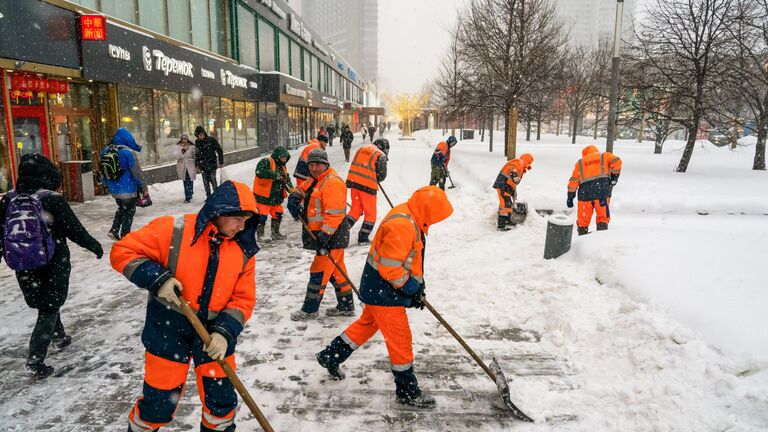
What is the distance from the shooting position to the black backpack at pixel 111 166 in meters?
7.21

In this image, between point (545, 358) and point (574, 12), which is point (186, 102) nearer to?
point (545, 358)

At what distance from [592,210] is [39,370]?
7.69 meters

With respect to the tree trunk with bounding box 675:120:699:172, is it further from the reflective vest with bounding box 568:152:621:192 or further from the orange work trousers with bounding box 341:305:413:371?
the orange work trousers with bounding box 341:305:413:371

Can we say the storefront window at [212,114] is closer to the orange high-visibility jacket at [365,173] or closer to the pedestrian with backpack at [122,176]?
the pedestrian with backpack at [122,176]

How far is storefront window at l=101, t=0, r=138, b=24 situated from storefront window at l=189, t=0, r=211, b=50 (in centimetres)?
387

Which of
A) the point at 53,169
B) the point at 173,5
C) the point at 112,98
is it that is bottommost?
the point at 53,169

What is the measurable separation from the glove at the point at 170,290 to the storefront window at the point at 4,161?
9889mm

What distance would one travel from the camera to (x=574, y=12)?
7382 inches

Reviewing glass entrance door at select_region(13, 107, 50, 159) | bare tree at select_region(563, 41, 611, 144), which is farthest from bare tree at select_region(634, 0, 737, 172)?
glass entrance door at select_region(13, 107, 50, 159)

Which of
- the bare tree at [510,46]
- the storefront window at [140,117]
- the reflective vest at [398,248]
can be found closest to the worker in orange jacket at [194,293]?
the reflective vest at [398,248]

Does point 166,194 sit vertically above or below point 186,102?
below

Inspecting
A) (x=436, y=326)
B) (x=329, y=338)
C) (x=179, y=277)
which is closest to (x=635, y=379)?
(x=436, y=326)

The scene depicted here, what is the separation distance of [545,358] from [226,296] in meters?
3.11

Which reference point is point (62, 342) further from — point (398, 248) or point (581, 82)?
point (581, 82)
